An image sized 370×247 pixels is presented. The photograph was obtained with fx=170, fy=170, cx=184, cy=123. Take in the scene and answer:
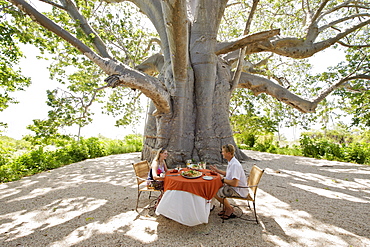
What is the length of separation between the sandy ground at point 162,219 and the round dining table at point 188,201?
22 cm

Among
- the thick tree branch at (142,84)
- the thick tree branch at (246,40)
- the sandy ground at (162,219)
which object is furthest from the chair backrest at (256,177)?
the thick tree branch at (246,40)

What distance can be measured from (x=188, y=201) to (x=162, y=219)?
0.72 metres

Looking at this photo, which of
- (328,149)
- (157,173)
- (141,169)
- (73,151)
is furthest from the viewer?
(328,149)

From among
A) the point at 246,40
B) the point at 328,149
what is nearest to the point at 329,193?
the point at 246,40

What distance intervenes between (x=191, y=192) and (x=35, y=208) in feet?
9.97

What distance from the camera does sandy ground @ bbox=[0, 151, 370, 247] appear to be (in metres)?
2.21

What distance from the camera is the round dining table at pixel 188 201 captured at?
2.37 metres

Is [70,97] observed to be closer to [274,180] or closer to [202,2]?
[202,2]

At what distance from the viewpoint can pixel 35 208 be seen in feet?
10.4

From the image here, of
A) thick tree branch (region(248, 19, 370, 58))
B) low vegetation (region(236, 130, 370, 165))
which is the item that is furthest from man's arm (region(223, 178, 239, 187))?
low vegetation (region(236, 130, 370, 165))

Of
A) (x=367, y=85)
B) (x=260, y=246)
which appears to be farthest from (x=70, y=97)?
(x=367, y=85)

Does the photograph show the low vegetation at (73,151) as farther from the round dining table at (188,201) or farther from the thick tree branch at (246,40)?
the thick tree branch at (246,40)

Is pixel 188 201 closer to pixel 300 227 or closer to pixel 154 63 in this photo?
pixel 300 227

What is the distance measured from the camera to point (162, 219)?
9.05ft
